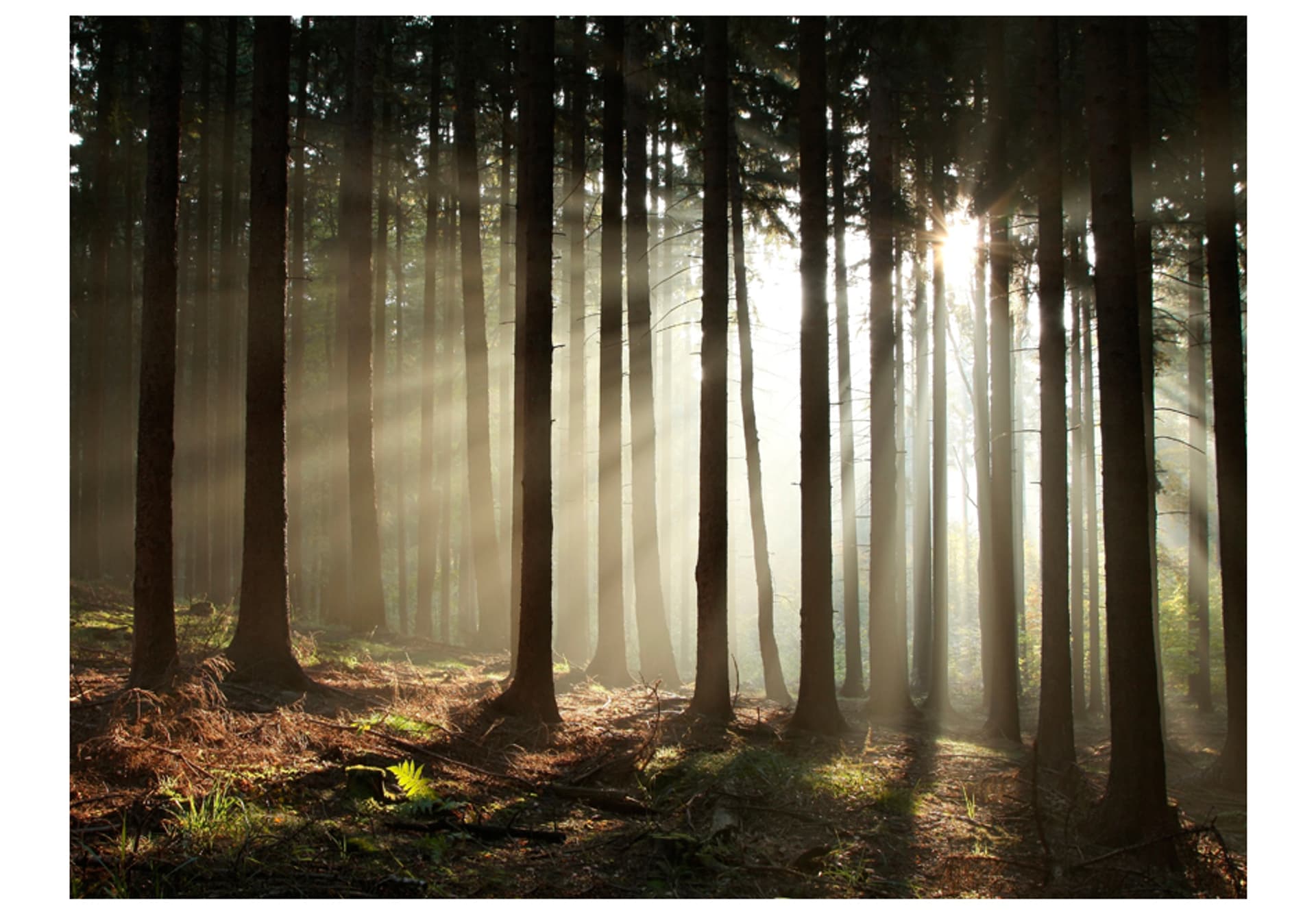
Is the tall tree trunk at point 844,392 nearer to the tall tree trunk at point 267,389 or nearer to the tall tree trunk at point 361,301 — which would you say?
the tall tree trunk at point 361,301

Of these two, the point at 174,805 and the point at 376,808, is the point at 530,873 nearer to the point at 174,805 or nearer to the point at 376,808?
the point at 376,808

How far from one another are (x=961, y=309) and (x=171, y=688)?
18.2 m

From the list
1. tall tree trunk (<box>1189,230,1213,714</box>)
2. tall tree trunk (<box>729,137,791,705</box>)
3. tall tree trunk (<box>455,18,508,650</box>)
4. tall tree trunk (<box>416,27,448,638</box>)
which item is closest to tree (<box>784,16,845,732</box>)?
tall tree trunk (<box>729,137,791,705</box>)

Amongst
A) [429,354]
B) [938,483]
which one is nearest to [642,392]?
[938,483]

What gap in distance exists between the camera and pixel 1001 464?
1329cm

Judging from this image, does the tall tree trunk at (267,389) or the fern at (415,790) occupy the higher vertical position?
the tall tree trunk at (267,389)

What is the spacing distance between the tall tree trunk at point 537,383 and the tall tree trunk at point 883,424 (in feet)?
18.7

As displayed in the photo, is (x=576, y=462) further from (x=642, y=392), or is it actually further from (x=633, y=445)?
(x=642, y=392)

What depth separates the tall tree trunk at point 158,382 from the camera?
25.0 ft

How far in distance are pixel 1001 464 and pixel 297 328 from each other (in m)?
15.1

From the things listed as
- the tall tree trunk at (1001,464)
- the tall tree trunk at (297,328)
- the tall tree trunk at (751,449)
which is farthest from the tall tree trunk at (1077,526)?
the tall tree trunk at (297,328)

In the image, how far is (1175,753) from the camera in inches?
572

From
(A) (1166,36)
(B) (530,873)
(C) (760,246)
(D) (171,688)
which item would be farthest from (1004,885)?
(C) (760,246)

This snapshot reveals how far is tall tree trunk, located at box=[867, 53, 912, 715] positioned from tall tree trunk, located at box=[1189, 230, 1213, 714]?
309 inches
